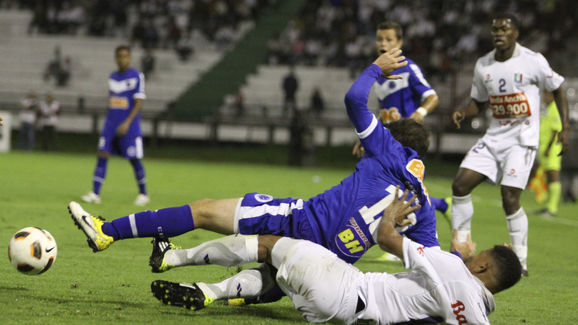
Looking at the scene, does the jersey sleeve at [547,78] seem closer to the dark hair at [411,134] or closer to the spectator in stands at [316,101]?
the dark hair at [411,134]

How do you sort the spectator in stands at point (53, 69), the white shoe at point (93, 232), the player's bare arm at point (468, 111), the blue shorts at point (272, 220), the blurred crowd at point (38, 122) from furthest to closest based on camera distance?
the spectator in stands at point (53, 69)
the blurred crowd at point (38, 122)
the player's bare arm at point (468, 111)
the white shoe at point (93, 232)
the blue shorts at point (272, 220)

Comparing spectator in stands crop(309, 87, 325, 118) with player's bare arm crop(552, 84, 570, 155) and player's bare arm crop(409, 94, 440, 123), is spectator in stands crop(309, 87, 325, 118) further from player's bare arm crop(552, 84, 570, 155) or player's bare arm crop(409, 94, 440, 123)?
player's bare arm crop(552, 84, 570, 155)

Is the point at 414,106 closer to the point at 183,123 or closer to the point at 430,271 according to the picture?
the point at 430,271

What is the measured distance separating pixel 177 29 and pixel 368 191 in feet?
90.4

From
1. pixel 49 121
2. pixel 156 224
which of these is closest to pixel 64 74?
pixel 49 121

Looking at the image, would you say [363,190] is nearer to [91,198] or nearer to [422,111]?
[422,111]

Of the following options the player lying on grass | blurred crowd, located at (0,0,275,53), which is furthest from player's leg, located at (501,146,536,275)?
blurred crowd, located at (0,0,275,53)

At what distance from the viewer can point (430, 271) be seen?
14.6 feet

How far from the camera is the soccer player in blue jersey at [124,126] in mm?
11328

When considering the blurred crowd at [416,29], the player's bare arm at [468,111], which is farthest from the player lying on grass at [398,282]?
the blurred crowd at [416,29]

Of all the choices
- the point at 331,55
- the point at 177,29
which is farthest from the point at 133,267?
the point at 177,29

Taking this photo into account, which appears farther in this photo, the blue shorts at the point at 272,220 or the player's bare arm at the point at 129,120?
the player's bare arm at the point at 129,120

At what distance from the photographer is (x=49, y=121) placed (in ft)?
82.8

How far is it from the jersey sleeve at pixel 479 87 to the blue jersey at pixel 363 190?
2.89m
